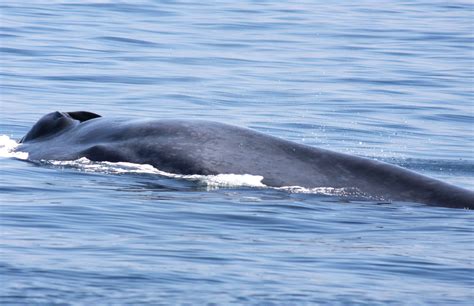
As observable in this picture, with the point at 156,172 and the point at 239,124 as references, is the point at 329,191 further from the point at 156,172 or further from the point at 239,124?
the point at 239,124

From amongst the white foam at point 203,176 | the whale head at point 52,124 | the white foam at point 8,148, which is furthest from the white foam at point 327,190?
the white foam at point 8,148

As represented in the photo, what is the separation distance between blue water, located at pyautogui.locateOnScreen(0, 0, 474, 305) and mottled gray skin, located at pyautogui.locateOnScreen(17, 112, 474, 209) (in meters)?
0.18

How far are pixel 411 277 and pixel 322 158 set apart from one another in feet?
10.4

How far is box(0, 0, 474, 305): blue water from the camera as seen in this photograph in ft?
35.5

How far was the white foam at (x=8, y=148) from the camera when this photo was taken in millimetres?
16250

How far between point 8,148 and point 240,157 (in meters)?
4.02

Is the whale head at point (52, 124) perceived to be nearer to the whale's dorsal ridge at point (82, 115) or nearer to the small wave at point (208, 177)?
the whale's dorsal ridge at point (82, 115)

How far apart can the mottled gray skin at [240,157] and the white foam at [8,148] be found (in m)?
0.68

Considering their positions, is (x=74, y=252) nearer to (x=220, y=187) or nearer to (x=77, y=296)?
(x=77, y=296)

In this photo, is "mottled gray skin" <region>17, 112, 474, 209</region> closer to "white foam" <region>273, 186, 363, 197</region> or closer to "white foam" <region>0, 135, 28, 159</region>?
"white foam" <region>273, 186, 363, 197</region>

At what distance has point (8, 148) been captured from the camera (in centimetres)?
1714

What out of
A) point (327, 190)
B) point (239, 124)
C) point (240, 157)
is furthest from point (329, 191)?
point (239, 124)

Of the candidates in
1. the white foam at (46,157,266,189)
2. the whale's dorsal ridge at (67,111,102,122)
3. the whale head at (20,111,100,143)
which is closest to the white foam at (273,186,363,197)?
the white foam at (46,157,266,189)

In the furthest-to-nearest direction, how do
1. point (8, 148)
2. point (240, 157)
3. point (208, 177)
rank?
1. point (8, 148)
2. point (208, 177)
3. point (240, 157)
